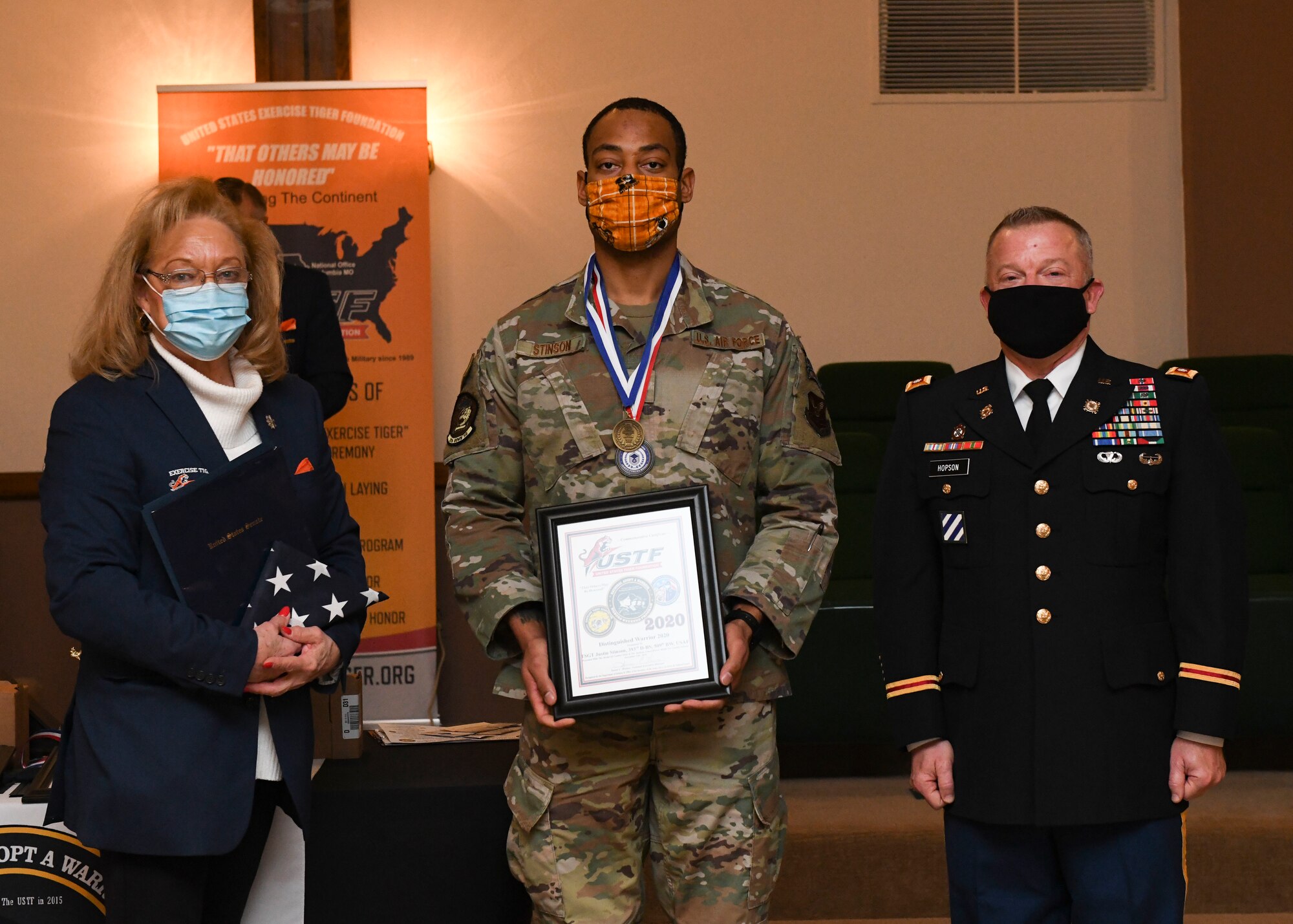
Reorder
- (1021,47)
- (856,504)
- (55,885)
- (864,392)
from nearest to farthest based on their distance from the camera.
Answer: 1. (55,885)
2. (856,504)
3. (864,392)
4. (1021,47)

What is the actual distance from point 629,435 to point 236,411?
0.65 meters

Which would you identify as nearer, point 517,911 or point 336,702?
point 517,911

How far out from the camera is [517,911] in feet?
8.11

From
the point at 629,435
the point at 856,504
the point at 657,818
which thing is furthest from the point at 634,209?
the point at 856,504

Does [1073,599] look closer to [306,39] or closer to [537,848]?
[537,848]

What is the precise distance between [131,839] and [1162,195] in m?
5.21

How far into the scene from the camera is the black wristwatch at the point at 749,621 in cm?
188

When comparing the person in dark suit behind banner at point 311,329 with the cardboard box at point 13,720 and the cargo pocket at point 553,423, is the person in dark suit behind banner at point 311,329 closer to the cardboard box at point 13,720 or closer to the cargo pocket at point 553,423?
the cardboard box at point 13,720

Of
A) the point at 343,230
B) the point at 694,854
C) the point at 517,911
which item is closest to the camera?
the point at 694,854

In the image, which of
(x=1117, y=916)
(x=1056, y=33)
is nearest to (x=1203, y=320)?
(x=1056, y=33)

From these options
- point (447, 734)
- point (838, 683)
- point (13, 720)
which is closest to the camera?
point (13, 720)

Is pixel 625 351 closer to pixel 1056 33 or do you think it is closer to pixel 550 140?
pixel 550 140

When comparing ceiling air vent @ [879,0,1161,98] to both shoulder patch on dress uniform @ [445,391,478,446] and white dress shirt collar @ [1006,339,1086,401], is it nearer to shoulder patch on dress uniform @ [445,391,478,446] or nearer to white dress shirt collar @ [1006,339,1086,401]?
white dress shirt collar @ [1006,339,1086,401]

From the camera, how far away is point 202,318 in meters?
1.99
